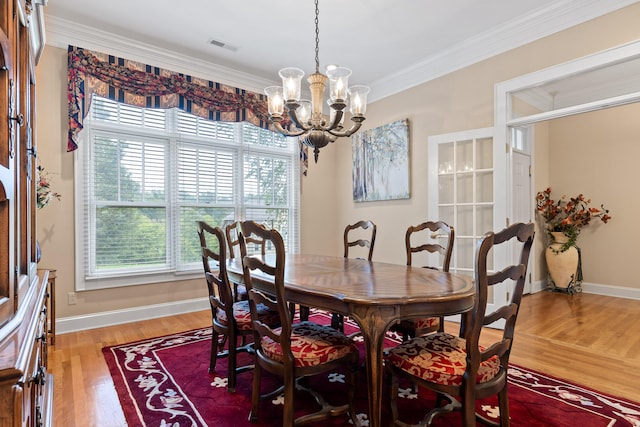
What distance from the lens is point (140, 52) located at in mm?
3762

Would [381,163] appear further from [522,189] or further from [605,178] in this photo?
[605,178]

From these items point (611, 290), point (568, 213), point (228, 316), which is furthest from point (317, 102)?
point (611, 290)

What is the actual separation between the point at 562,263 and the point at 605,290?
73cm

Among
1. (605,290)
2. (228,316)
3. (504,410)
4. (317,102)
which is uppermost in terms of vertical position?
(317,102)

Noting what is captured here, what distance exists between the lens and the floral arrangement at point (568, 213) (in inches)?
208

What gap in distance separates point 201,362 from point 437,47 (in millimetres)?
3860

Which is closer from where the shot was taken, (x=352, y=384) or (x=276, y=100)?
(x=352, y=384)

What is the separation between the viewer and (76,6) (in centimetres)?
311

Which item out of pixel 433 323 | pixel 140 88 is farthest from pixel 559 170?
pixel 140 88

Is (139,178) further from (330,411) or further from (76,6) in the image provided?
(330,411)

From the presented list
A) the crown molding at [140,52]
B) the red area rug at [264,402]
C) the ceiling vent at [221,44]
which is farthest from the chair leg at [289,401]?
the crown molding at [140,52]

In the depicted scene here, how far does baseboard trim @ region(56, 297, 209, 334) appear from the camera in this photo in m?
3.40

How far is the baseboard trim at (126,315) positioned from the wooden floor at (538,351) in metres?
0.10

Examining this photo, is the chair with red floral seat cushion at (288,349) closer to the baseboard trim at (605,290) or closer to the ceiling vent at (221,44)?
the ceiling vent at (221,44)
